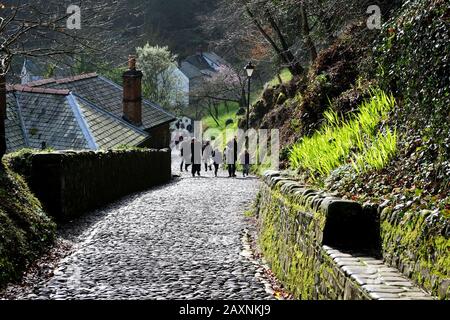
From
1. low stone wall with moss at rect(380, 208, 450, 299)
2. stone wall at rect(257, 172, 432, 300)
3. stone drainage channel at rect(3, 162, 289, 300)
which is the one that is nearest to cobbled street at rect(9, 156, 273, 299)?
stone drainage channel at rect(3, 162, 289, 300)

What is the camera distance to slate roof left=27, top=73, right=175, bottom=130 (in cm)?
2872

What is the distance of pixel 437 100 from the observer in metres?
5.34

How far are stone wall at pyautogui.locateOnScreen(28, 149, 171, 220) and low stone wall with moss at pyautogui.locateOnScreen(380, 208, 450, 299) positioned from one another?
293 inches

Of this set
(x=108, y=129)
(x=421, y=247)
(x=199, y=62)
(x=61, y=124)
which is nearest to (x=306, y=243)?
(x=421, y=247)

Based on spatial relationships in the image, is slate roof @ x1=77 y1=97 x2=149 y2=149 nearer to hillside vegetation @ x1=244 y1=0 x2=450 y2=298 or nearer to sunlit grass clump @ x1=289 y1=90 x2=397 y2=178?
hillside vegetation @ x1=244 y1=0 x2=450 y2=298

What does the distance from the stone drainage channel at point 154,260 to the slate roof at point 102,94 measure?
56.8 feet

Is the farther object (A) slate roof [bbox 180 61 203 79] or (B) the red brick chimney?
(A) slate roof [bbox 180 61 203 79]

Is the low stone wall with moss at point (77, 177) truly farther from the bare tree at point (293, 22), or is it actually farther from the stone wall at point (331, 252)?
the bare tree at point (293, 22)

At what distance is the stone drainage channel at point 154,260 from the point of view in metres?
5.91

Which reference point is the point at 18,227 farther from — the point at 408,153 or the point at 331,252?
the point at 408,153

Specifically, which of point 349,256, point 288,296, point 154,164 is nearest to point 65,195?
point 288,296
